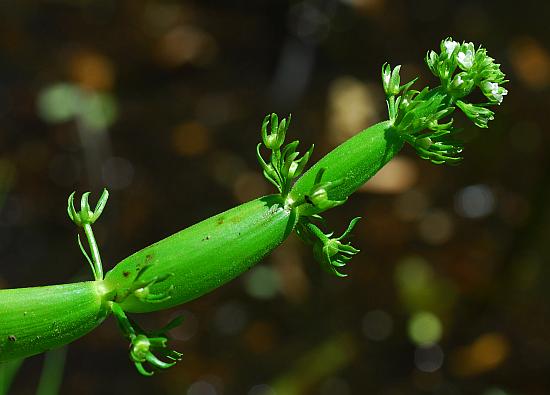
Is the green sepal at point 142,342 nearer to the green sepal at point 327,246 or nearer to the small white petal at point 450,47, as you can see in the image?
the green sepal at point 327,246

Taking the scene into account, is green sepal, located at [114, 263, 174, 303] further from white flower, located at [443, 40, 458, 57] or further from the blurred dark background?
the blurred dark background

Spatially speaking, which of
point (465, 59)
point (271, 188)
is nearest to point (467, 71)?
point (465, 59)

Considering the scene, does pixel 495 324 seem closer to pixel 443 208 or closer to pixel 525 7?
pixel 443 208

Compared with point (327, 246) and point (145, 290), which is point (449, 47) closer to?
point (327, 246)

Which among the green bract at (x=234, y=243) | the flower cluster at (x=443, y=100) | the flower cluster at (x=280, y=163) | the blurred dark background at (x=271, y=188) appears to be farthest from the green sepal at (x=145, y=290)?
the blurred dark background at (x=271, y=188)

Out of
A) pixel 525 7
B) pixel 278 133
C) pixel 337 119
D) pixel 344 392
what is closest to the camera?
pixel 278 133

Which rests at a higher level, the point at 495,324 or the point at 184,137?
the point at 184,137

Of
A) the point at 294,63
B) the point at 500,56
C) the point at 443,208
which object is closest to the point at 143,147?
the point at 294,63

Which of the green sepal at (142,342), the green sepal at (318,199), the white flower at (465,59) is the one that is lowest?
the green sepal at (142,342)
